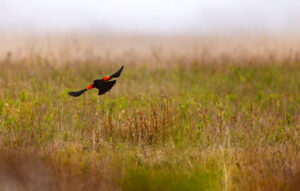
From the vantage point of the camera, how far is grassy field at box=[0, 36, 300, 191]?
419 cm

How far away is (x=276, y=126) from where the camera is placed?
238 inches

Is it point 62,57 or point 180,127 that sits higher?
point 62,57

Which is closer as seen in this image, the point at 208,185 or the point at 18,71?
the point at 208,185

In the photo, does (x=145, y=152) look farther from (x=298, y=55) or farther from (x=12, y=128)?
(x=298, y=55)

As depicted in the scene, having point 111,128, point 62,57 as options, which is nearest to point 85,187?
point 111,128

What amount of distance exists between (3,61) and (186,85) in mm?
4703

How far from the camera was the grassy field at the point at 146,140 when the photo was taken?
419 cm

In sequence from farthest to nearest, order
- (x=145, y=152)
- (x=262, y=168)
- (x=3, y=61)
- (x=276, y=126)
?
(x=3, y=61)
(x=276, y=126)
(x=145, y=152)
(x=262, y=168)

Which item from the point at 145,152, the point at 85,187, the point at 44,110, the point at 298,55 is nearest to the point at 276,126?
the point at 145,152

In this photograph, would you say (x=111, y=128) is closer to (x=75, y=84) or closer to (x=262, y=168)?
(x=262, y=168)

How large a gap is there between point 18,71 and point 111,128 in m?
4.74

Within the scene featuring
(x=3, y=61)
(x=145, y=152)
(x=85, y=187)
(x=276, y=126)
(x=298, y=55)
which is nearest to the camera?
(x=85, y=187)

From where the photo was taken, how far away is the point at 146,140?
17.6 ft

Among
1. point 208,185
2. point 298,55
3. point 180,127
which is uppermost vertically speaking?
point 298,55
